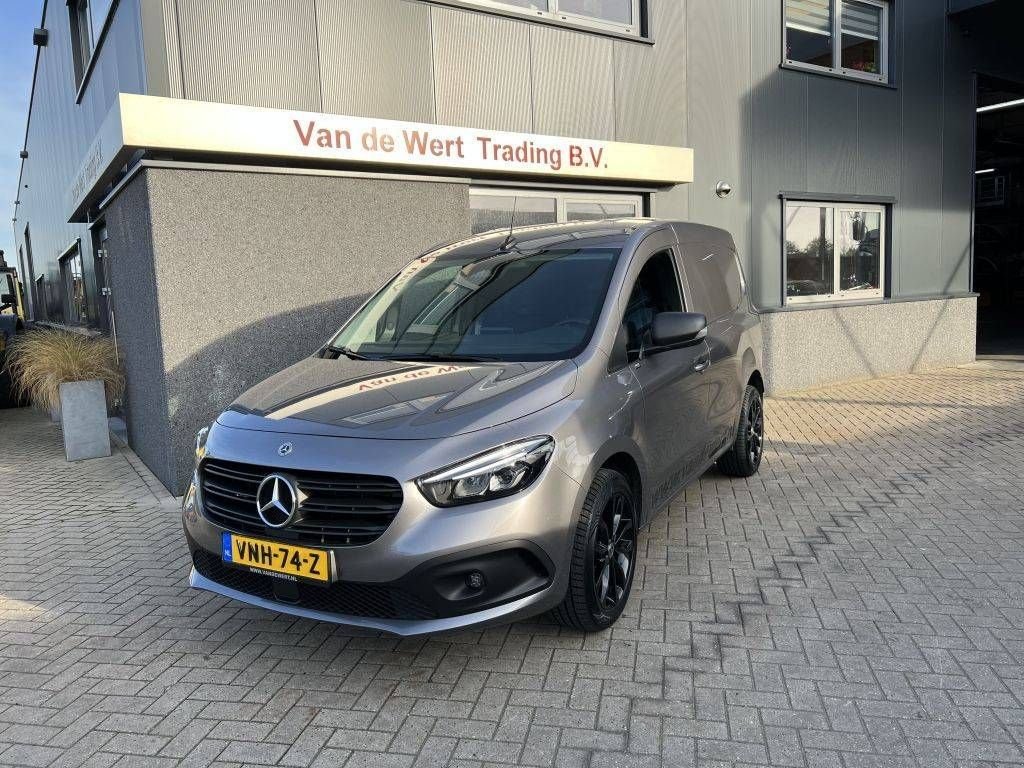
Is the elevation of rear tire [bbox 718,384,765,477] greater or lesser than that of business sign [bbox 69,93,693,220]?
lesser

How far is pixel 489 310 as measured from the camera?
14.3 ft

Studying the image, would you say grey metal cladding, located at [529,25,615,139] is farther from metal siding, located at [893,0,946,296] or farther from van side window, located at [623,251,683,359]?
metal siding, located at [893,0,946,296]

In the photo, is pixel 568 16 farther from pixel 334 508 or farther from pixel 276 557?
pixel 276 557

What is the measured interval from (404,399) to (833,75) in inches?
407

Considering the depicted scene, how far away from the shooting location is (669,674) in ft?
11.1

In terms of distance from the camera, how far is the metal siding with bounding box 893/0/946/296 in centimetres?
1221

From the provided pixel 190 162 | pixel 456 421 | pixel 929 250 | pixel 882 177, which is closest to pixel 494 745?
pixel 456 421

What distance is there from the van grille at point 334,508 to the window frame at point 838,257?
906cm

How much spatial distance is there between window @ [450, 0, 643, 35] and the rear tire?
482 cm

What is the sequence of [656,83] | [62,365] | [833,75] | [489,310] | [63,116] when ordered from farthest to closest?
[63,116] → [833,75] → [656,83] → [62,365] → [489,310]

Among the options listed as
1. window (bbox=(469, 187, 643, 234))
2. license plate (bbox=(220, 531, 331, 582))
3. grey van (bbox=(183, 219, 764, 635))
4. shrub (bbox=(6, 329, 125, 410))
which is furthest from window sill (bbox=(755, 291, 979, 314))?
license plate (bbox=(220, 531, 331, 582))

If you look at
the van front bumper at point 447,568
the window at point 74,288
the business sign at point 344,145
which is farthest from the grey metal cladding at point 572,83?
the window at point 74,288

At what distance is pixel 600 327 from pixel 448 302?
102 cm

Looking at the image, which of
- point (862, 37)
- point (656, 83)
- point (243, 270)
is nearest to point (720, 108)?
point (656, 83)
